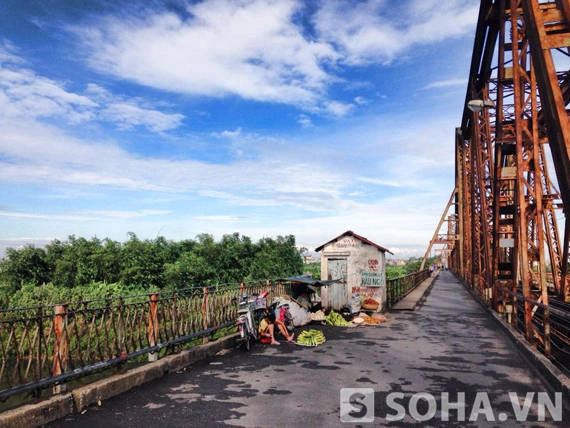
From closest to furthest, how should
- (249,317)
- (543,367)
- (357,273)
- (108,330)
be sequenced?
(543,367) < (108,330) < (249,317) < (357,273)

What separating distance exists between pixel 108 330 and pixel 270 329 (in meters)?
4.25

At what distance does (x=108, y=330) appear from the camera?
7363mm

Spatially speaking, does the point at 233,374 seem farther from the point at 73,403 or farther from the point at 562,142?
the point at 562,142

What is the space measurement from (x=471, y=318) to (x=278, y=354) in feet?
29.4

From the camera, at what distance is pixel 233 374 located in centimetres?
754

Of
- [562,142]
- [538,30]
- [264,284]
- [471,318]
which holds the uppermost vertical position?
[538,30]

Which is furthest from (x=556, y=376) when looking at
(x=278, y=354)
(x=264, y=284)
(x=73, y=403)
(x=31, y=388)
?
(x=264, y=284)

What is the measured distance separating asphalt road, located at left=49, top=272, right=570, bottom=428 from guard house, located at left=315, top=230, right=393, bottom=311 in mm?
5519

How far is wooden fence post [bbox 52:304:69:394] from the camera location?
5781 millimetres

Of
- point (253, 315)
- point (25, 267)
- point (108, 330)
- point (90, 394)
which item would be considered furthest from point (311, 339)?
point (25, 267)

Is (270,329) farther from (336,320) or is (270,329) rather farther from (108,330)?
(108,330)

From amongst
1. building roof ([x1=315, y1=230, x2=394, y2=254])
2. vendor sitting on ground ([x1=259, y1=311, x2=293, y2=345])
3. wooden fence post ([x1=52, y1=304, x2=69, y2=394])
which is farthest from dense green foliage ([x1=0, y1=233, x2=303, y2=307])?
wooden fence post ([x1=52, y1=304, x2=69, y2=394])

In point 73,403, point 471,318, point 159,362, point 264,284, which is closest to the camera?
point 73,403

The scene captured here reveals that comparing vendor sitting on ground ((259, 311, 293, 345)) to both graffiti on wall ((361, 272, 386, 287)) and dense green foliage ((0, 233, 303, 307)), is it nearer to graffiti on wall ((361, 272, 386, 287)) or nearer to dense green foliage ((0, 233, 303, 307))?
graffiti on wall ((361, 272, 386, 287))
